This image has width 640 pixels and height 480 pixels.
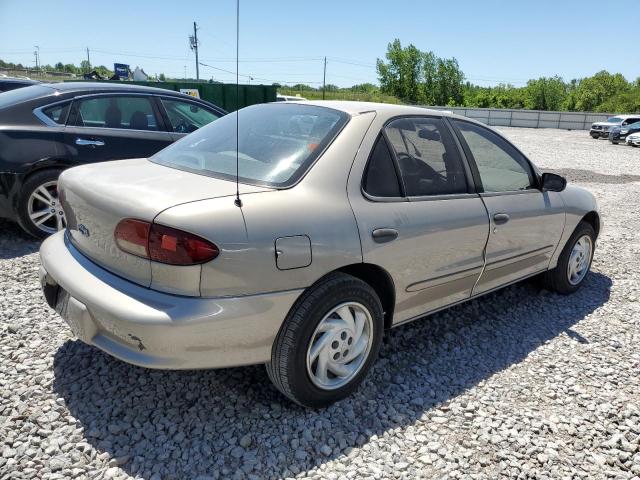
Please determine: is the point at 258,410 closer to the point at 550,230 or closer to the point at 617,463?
the point at 617,463

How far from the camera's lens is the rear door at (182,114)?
19.4ft

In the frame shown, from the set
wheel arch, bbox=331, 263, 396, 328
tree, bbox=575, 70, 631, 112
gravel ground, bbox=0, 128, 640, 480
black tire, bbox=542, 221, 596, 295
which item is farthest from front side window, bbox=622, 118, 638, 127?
tree, bbox=575, 70, 631, 112

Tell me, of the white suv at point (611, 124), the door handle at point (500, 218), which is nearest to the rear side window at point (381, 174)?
the door handle at point (500, 218)

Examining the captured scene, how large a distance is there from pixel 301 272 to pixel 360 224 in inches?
17.3

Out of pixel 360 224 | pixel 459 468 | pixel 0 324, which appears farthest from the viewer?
pixel 0 324

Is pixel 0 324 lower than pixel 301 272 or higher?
lower

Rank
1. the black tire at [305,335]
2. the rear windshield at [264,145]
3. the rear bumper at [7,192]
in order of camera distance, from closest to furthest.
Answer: the black tire at [305,335], the rear windshield at [264,145], the rear bumper at [7,192]

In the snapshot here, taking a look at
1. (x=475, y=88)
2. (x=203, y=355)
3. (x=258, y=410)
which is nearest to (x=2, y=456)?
(x=203, y=355)

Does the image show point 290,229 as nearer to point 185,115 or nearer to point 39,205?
point 39,205

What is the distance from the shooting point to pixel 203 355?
2207 millimetres

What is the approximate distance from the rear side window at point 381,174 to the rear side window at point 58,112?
378 cm

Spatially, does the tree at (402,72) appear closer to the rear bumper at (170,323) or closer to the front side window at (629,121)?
the front side window at (629,121)

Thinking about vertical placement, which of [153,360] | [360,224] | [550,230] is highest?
[360,224]

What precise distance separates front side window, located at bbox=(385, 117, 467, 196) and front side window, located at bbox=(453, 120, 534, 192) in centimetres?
18
